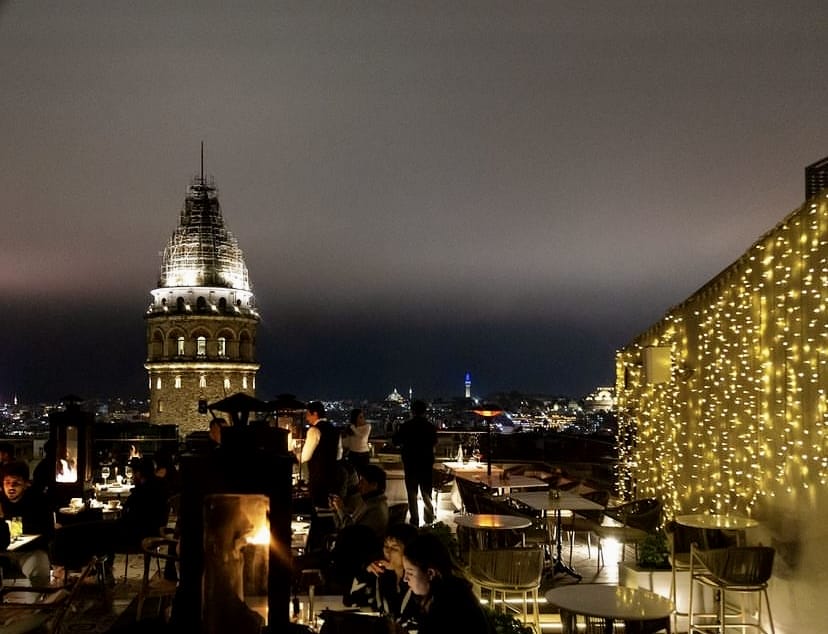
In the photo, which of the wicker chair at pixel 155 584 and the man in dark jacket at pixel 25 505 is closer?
the wicker chair at pixel 155 584

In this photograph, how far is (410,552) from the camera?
4105mm

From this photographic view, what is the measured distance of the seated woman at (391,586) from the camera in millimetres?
4707

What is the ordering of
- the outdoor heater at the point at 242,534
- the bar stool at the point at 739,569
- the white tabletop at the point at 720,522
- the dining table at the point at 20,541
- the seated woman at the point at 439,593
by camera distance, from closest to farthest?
1. the seated woman at the point at 439,593
2. the outdoor heater at the point at 242,534
3. the bar stool at the point at 739,569
4. the white tabletop at the point at 720,522
5. the dining table at the point at 20,541

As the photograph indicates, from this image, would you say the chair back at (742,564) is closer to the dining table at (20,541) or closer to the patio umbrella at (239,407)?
the patio umbrella at (239,407)

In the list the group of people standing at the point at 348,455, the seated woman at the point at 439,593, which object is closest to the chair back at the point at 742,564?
the seated woman at the point at 439,593

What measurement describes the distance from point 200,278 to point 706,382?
164 ft

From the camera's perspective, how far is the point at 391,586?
5129 millimetres

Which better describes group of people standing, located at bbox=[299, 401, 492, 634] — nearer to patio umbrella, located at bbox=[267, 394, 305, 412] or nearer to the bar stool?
patio umbrella, located at bbox=[267, 394, 305, 412]

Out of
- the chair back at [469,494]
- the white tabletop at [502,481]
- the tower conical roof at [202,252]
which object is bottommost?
the white tabletop at [502,481]

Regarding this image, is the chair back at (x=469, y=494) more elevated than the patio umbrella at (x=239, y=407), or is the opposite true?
the patio umbrella at (x=239, y=407)

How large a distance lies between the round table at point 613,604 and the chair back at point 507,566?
0.96 metres

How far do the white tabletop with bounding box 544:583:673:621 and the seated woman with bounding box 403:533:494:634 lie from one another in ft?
3.45

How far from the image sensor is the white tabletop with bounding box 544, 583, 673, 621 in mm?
4734

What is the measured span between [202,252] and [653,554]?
170ft
